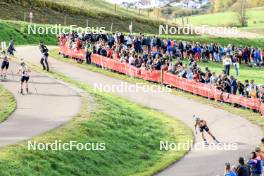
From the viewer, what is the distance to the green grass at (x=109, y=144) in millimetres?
23250

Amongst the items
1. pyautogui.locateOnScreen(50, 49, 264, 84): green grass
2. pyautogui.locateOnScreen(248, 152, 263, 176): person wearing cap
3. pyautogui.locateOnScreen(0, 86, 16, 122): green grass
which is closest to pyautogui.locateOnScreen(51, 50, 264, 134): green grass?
pyautogui.locateOnScreen(50, 49, 264, 84): green grass

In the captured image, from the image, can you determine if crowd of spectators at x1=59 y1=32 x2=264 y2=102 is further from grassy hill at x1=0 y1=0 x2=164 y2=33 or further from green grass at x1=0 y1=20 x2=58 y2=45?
grassy hill at x1=0 y1=0 x2=164 y2=33

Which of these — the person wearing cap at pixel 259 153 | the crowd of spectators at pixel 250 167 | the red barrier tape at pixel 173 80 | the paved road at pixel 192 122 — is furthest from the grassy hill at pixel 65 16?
the crowd of spectators at pixel 250 167

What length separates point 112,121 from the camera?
31188mm

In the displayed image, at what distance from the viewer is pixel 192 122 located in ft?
112

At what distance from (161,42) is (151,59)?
9858 mm

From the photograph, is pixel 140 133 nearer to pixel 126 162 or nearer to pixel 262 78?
pixel 126 162

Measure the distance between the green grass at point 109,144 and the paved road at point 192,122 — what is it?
0.79m

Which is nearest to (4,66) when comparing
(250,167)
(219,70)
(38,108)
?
(38,108)

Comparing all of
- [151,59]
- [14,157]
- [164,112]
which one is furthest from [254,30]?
[14,157]

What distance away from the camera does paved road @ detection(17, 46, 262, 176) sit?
26.0 metres

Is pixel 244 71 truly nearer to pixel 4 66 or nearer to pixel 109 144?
pixel 4 66

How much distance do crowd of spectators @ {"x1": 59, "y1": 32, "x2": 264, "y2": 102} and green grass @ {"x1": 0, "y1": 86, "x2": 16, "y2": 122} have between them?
11760 millimetres

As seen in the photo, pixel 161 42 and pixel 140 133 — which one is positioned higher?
pixel 161 42
